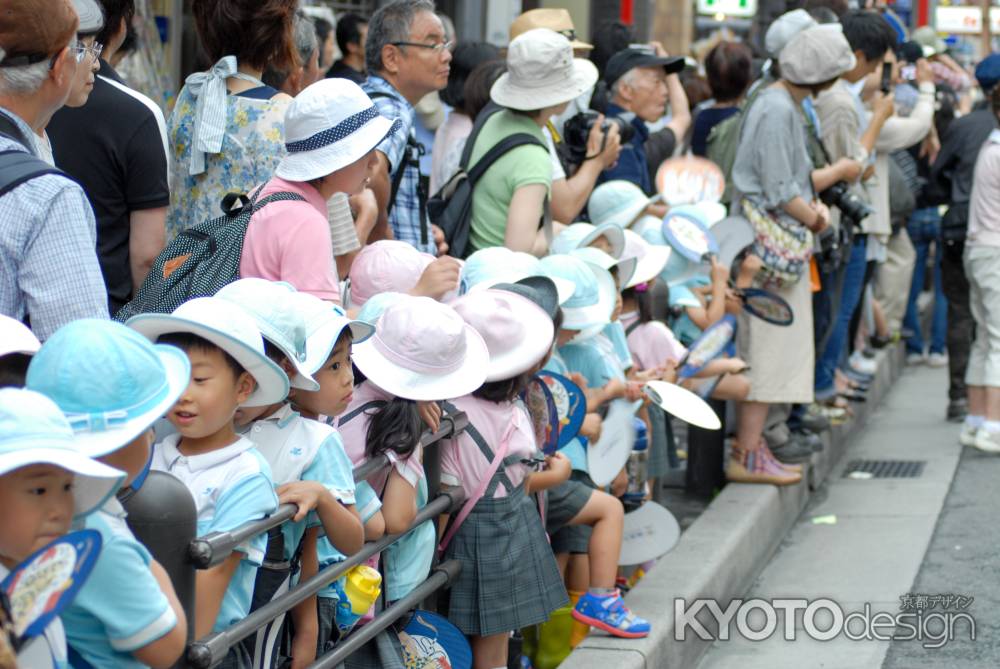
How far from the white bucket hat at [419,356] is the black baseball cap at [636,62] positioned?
408 cm

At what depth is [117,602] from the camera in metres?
2.34

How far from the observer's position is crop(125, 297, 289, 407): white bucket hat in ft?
9.60

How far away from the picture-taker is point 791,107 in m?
7.39

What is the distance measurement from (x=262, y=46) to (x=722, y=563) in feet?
8.87

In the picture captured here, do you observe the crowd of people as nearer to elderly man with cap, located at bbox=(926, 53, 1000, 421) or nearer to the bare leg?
the bare leg

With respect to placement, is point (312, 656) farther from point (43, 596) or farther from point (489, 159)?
→ point (489, 159)

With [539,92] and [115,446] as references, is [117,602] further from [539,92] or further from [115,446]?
[539,92]

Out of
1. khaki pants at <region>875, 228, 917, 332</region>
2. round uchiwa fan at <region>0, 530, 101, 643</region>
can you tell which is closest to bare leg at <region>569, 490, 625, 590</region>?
round uchiwa fan at <region>0, 530, 101, 643</region>

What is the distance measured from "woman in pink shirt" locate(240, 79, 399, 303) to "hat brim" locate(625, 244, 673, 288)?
181cm

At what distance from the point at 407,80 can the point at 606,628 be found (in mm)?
2131

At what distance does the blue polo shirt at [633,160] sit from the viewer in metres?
7.53

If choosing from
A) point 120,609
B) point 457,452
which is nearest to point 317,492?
point 120,609

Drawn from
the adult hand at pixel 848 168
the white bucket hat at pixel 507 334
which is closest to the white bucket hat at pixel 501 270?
the white bucket hat at pixel 507 334

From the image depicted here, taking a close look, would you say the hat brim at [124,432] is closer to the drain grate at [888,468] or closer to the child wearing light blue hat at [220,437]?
the child wearing light blue hat at [220,437]
